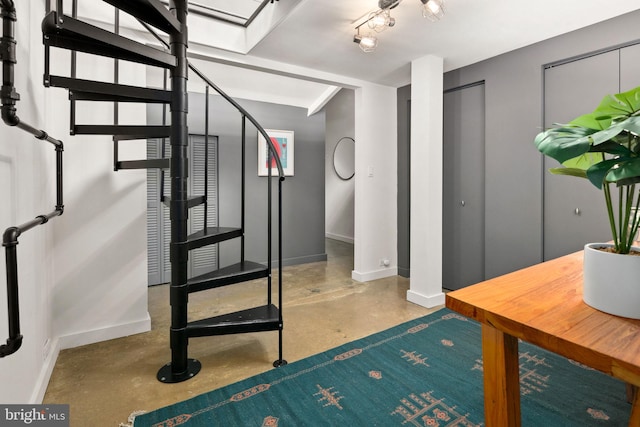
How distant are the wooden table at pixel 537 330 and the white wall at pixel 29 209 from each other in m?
1.69

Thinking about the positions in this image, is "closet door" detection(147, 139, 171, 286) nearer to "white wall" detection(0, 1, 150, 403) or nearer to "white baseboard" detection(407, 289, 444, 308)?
"white wall" detection(0, 1, 150, 403)

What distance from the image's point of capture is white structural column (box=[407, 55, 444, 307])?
9.87 feet

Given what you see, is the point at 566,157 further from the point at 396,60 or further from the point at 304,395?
the point at 396,60

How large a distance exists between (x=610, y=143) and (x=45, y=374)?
2.72 metres

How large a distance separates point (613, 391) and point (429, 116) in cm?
230

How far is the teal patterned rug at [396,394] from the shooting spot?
5.10ft

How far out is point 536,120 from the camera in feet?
8.97

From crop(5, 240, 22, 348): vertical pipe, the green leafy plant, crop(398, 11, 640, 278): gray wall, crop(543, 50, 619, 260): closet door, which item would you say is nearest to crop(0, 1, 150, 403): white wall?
crop(5, 240, 22, 348): vertical pipe

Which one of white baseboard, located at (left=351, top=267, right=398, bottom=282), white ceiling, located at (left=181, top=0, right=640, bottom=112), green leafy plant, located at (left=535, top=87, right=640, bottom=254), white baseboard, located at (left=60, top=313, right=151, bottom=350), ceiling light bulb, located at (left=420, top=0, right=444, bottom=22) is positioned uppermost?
white ceiling, located at (left=181, top=0, right=640, bottom=112)

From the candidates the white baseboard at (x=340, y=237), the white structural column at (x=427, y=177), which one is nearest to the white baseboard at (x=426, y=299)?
the white structural column at (x=427, y=177)

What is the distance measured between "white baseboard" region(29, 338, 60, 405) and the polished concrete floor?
4 cm

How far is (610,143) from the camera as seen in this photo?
76 centimetres

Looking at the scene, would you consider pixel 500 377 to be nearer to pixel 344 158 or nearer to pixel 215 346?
pixel 215 346

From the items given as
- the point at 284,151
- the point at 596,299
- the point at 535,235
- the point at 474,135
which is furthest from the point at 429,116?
the point at 596,299
